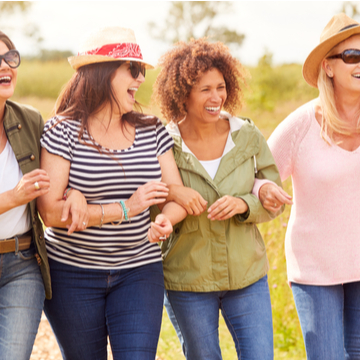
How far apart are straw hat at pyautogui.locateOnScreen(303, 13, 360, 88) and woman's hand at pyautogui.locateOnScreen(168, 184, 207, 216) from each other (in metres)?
1.13

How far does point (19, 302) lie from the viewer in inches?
95.0

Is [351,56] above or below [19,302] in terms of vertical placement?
above

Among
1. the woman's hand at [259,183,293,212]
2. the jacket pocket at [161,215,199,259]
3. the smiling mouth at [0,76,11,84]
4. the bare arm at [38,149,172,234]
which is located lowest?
the jacket pocket at [161,215,199,259]

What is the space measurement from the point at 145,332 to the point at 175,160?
3.16 feet

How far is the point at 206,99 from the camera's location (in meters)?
2.88

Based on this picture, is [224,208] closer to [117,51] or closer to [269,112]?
[117,51]

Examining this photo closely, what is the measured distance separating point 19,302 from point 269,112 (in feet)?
35.9

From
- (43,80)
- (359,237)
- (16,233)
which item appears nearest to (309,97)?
(43,80)

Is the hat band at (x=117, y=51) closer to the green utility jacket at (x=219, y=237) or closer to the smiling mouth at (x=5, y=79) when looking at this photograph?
the smiling mouth at (x=5, y=79)

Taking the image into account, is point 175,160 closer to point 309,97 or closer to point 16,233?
point 16,233

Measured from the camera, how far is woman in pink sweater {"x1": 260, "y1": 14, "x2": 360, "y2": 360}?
278 cm

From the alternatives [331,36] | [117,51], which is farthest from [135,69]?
[331,36]

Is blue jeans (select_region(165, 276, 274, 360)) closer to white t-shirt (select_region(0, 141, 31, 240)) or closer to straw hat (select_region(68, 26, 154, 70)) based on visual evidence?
white t-shirt (select_region(0, 141, 31, 240))

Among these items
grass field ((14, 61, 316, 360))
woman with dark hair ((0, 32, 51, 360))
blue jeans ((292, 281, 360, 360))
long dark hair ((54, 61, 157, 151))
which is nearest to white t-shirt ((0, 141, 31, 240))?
woman with dark hair ((0, 32, 51, 360))
